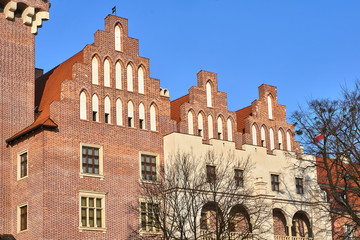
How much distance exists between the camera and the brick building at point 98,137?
120 feet

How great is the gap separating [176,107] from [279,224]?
1016 cm

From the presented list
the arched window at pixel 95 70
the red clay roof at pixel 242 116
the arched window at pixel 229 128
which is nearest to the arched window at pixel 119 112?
the arched window at pixel 95 70

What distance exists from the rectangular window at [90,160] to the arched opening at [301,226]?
15.2 meters

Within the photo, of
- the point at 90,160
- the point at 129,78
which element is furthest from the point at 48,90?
the point at 90,160

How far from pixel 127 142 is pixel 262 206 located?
29.9 feet

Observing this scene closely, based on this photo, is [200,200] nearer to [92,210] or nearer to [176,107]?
[92,210]

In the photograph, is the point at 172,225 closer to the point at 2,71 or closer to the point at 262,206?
the point at 262,206

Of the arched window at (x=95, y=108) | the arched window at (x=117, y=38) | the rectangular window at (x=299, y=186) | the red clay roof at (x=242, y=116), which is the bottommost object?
the rectangular window at (x=299, y=186)

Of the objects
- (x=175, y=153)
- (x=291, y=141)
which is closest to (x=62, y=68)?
(x=175, y=153)

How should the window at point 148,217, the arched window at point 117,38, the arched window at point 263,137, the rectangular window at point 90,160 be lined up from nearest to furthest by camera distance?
the rectangular window at point 90,160, the window at point 148,217, the arched window at point 117,38, the arched window at point 263,137

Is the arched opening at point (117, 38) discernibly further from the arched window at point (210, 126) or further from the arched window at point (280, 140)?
the arched window at point (280, 140)

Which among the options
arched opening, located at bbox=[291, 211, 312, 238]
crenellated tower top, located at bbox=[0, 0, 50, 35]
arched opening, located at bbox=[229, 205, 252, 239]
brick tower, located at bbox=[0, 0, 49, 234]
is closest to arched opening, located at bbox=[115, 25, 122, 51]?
crenellated tower top, located at bbox=[0, 0, 50, 35]

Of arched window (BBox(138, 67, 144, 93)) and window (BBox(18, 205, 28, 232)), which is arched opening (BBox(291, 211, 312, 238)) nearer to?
arched window (BBox(138, 67, 144, 93))

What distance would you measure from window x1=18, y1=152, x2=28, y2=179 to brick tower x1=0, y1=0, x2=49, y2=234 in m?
0.80
